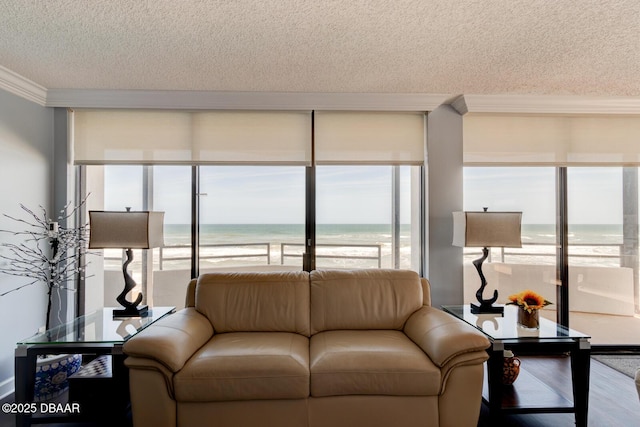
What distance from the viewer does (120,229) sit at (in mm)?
2361

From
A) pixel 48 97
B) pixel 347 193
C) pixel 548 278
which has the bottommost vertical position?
pixel 548 278

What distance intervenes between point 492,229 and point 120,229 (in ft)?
9.25

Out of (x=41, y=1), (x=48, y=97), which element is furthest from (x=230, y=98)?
(x=48, y=97)

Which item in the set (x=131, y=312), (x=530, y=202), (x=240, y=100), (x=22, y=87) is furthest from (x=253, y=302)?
(x=530, y=202)

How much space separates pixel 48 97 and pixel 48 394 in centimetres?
238

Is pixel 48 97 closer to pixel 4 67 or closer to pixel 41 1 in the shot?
pixel 4 67

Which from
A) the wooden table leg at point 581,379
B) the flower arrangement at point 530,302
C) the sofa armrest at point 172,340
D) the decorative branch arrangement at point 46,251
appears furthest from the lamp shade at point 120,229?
the wooden table leg at point 581,379

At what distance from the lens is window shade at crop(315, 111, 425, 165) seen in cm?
300

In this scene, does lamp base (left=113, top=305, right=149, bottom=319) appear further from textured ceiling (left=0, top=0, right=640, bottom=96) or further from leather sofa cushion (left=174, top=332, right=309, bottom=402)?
textured ceiling (left=0, top=0, right=640, bottom=96)

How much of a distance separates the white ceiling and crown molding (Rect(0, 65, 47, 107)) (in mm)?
56

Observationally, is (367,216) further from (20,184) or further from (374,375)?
(20,184)

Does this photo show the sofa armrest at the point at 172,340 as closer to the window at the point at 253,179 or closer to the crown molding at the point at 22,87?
the window at the point at 253,179

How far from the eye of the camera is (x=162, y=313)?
98.7 inches

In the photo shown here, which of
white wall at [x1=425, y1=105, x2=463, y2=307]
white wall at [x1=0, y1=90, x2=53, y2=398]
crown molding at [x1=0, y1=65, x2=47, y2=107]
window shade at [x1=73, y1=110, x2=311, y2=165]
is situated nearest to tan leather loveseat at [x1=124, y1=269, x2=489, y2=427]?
white wall at [x1=425, y1=105, x2=463, y2=307]
